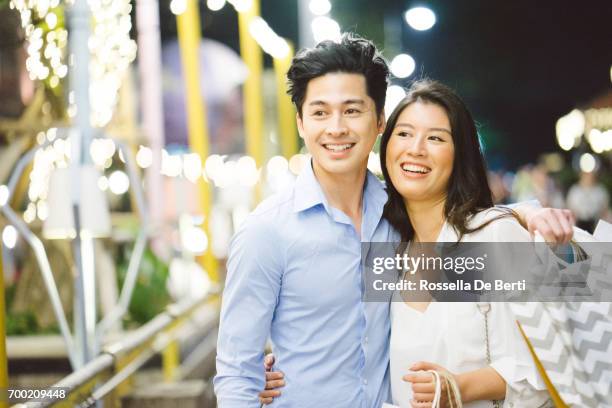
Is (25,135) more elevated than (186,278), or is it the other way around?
(25,135)

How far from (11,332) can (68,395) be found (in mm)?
3367

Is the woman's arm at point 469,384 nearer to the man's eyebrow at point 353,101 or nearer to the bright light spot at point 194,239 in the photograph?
the man's eyebrow at point 353,101

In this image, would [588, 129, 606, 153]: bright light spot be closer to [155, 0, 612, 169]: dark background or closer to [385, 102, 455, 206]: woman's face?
[155, 0, 612, 169]: dark background

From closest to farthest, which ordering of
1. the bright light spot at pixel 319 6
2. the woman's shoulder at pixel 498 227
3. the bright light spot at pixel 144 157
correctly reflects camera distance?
the woman's shoulder at pixel 498 227 → the bright light spot at pixel 144 157 → the bright light spot at pixel 319 6

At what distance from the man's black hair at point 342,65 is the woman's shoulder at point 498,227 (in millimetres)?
581

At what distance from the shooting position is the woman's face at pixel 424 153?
2.65 meters

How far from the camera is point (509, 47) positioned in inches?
1224

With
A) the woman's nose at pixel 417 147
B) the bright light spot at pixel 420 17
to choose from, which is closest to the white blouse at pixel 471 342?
the woman's nose at pixel 417 147

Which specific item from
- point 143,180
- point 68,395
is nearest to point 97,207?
point 68,395

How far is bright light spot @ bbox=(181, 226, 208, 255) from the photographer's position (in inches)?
346

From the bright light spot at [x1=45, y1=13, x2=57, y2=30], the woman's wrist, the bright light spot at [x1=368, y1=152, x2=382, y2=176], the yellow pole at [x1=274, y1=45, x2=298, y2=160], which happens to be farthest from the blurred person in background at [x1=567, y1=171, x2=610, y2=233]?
the woman's wrist

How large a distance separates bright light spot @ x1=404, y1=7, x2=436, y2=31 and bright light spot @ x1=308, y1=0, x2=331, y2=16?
5.52 m

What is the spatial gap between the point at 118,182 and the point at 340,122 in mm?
5752

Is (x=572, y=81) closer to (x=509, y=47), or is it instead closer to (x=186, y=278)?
(x=509, y=47)
